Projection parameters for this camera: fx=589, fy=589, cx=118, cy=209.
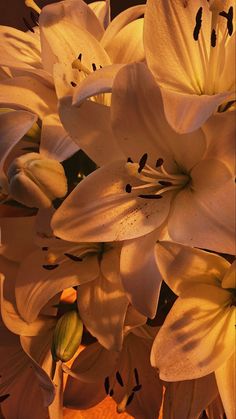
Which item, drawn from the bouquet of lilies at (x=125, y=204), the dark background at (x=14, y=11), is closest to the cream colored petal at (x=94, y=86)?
the bouquet of lilies at (x=125, y=204)

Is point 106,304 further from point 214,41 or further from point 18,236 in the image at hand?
point 214,41

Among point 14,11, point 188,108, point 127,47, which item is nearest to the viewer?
point 188,108

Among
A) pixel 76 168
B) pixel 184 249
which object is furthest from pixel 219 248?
pixel 76 168

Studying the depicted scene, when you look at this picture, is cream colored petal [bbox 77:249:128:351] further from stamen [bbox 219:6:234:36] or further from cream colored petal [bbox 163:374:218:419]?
stamen [bbox 219:6:234:36]

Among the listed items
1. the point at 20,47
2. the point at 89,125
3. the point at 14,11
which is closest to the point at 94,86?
the point at 89,125

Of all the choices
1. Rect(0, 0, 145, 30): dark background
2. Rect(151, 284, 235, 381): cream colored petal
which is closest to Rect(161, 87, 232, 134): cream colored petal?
Rect(151, 284, 235, 381): cream colored petal

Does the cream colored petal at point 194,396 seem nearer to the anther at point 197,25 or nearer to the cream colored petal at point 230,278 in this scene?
the cream colored petal at point 230,278
